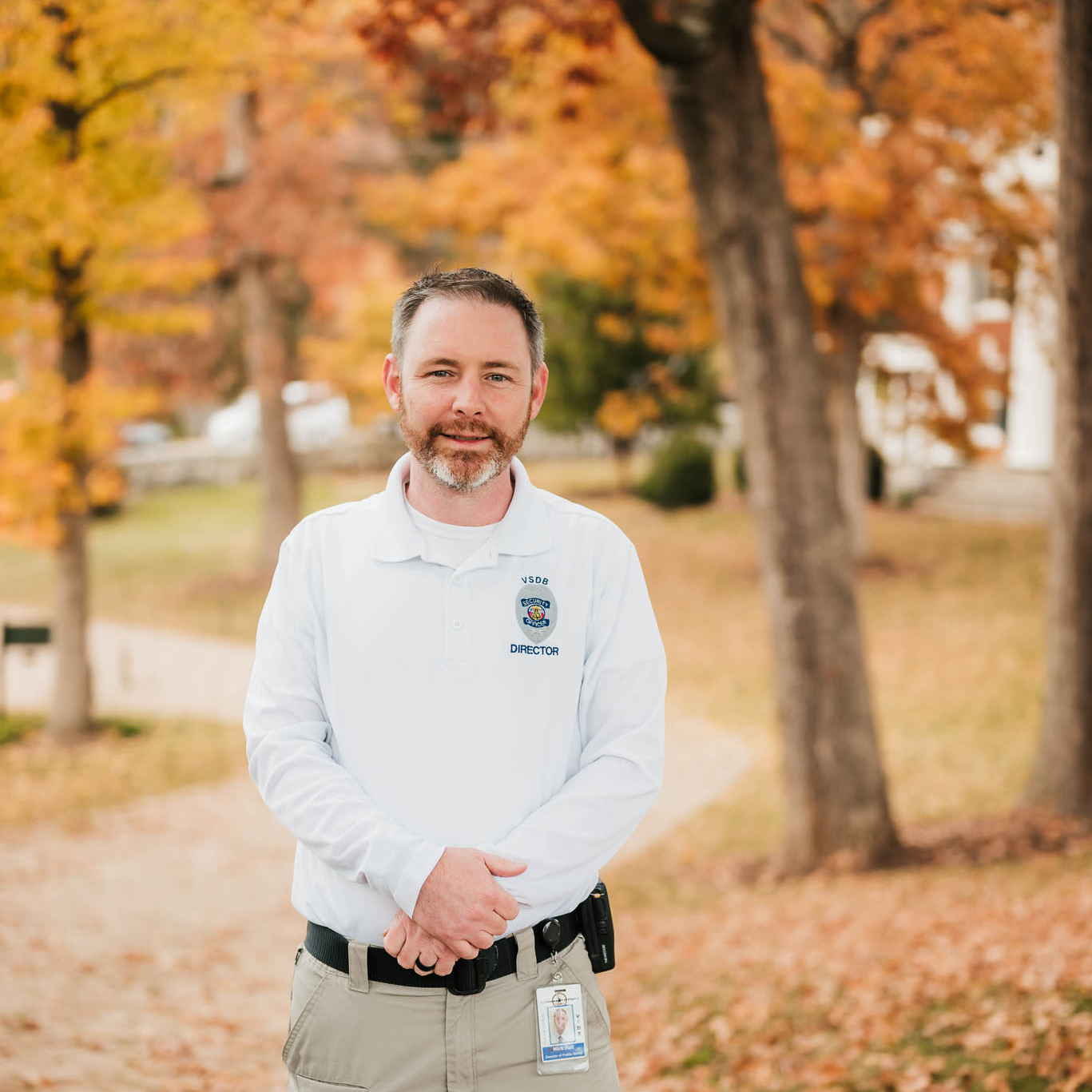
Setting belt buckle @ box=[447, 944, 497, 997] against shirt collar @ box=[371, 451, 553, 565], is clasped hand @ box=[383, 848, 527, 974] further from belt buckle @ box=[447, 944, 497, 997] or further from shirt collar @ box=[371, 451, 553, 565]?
shirt collar @ box=[371, 451, 553, 565]

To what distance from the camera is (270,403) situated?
21000mm

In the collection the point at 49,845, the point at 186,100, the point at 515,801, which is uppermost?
the point at 186,100

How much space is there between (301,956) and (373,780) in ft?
1.48

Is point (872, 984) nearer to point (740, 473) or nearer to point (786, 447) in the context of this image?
point (786, 447)

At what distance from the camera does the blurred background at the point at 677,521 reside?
633cm

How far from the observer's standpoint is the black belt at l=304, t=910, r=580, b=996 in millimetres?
2510

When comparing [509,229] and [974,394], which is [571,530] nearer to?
[509,229]

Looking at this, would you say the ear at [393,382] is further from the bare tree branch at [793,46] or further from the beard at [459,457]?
the bare tree branch at [793,46]

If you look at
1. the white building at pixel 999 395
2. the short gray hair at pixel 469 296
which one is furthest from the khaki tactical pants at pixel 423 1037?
the white building at pixel 999 395

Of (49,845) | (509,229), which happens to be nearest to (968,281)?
(509,229)

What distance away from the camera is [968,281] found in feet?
104

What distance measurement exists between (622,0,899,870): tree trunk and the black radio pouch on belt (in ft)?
17.5

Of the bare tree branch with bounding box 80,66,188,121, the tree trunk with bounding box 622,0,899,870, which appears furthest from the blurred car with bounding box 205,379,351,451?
the tree trunk with bounding box 622,0,899,870

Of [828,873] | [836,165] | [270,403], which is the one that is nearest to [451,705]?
[828,873]
